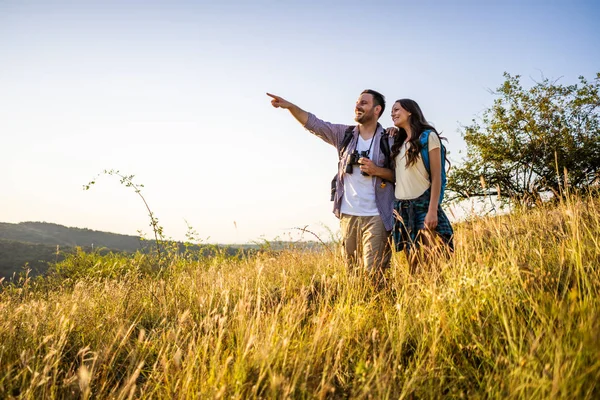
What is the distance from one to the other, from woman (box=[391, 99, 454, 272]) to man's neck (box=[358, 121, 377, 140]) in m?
0.44

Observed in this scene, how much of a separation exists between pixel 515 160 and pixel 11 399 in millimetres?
16371

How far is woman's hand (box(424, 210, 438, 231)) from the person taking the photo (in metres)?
3.19

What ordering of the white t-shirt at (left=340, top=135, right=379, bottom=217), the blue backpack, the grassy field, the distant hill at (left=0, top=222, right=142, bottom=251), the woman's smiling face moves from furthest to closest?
the distant hill at (left=0, top=222, right=142, bottom=251), the white t-shirt at (left=340, top=135, right=379, bottom=217), the woman's smiling face, the blue backpack, the grassy field

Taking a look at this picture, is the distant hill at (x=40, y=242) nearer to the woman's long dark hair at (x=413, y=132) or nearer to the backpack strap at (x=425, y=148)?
the woman's long dark hair at (x=413, y=132)

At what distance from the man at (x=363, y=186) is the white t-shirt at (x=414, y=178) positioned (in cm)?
22

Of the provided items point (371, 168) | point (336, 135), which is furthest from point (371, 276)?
point (336, 135)

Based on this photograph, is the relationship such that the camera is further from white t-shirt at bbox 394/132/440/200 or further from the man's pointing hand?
the man's pointing hand

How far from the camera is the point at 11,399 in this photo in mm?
1646

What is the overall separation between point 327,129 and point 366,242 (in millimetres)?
1452

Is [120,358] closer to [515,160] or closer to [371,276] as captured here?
[371,276]

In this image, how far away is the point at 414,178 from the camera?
3428mm

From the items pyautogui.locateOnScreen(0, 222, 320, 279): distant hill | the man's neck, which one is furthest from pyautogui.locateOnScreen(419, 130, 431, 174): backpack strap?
pyautogui.locateOnScreen(0, 222, 320, 279): distant hill

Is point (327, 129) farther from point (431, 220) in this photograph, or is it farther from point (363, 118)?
point (431, 220)

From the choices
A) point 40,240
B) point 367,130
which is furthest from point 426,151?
point 40,240
